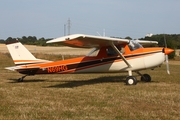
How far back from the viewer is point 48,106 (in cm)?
663

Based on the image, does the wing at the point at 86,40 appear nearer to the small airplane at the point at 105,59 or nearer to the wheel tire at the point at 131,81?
the small airplane at the point at 105,59

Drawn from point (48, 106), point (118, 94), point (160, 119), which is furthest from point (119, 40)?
point (160, 119)

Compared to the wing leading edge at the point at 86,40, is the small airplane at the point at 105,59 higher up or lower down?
lower down

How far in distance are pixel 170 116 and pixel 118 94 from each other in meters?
3.10

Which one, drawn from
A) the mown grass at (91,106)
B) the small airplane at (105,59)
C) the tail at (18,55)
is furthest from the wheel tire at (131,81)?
the tail at (18,55)

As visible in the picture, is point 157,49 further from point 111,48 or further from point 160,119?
point 160,119

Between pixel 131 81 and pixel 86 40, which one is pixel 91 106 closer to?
pixel 86 40

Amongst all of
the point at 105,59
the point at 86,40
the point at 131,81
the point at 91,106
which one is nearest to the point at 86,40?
the point at 86,40

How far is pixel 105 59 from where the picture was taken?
478 inches

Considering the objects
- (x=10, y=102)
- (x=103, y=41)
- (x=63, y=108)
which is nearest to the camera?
(x=63, y=108)

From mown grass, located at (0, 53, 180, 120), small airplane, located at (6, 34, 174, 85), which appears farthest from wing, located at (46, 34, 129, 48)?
mown grass, located at (0, 53, 180, 120)

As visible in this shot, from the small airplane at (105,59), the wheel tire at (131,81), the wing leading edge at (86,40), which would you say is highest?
the wing leading edge at (86,40)

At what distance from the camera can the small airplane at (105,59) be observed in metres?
11.3

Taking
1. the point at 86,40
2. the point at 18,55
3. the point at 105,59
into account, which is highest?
the point at 86,40
